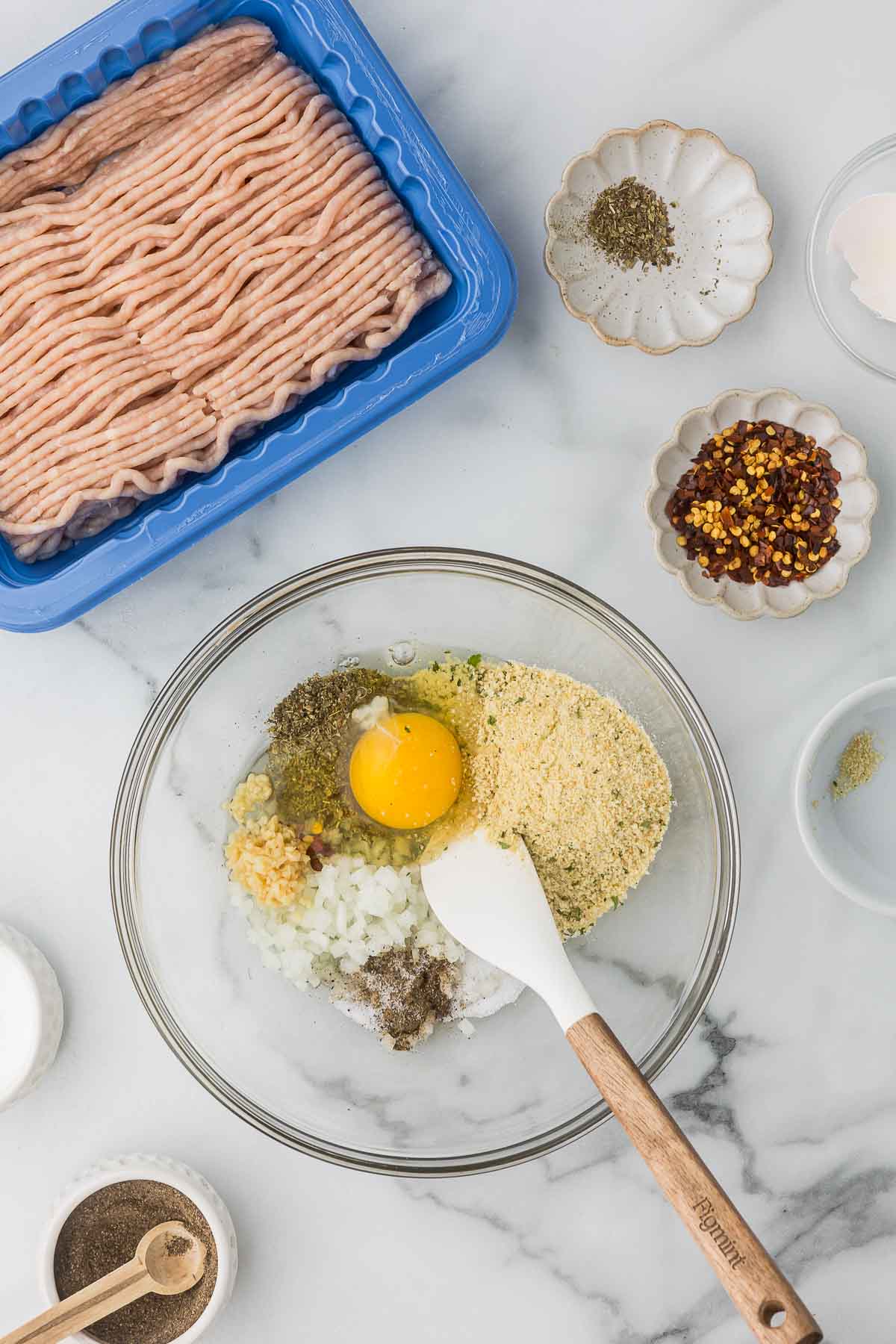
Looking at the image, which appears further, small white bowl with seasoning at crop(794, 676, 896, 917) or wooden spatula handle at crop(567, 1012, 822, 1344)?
small white bowl with seasoning at crop(794, 676, 896, 917)

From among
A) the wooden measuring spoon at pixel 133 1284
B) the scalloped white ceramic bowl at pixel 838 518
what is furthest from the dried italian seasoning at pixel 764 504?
the wooden measuring spoon at pixel 133 1284

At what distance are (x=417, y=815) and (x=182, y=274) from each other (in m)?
1.15

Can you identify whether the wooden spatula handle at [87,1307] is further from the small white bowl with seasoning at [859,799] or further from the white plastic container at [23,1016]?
the small white bowl with seasoning at [859,799]

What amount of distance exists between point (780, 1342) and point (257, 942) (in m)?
1.12

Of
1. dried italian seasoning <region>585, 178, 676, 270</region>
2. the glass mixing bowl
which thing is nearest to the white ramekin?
the glass mixing bowl

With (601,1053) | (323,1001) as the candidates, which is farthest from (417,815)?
(601,1053)

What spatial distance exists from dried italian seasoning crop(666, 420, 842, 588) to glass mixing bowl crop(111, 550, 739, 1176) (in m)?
0.29

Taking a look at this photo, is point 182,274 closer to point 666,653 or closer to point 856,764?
point 666,653

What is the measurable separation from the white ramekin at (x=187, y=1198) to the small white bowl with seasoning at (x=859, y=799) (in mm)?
1406

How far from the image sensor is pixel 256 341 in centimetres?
205

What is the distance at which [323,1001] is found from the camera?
2.16 m

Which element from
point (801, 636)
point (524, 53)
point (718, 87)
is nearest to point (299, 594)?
point (801, 636)

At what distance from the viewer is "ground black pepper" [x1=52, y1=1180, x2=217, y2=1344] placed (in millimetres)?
2119

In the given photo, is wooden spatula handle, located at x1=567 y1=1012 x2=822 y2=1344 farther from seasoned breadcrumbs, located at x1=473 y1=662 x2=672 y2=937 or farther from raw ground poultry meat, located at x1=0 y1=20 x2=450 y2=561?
raw ground poultry meat, located at x1=0 y1=20 x2=450 y2=561
